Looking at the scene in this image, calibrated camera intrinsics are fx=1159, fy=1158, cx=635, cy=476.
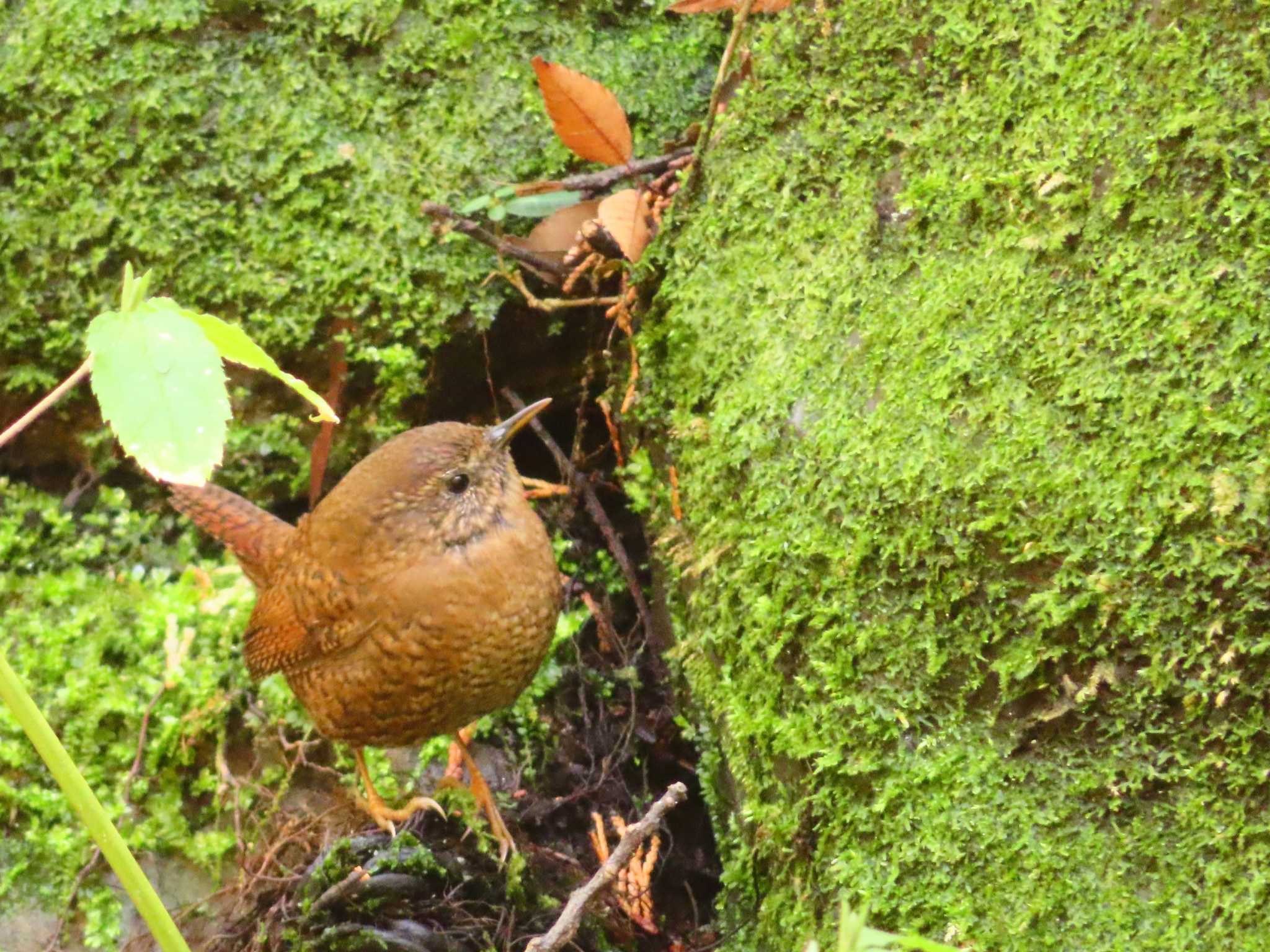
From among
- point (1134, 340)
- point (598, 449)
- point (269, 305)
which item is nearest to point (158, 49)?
point (269, 305)

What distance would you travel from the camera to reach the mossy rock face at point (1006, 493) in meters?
1.61

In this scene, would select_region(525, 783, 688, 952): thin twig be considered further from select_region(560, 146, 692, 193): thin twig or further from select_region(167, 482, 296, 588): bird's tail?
select_region(560, 146, 692, 193): thin twig

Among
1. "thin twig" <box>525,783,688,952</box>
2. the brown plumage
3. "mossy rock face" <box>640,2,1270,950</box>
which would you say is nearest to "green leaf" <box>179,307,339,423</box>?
"thin twig" <box>525,783,688,952</box>

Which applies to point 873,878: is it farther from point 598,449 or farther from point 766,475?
point 598,449

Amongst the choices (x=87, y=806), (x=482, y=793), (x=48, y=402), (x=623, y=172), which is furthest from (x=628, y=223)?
(x=87, y=806)

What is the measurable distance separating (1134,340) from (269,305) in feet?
7.66

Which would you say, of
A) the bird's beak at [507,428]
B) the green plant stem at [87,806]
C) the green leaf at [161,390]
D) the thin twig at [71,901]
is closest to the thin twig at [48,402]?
the green leaf at [161,390]

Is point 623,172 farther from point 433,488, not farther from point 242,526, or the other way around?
point 242,526

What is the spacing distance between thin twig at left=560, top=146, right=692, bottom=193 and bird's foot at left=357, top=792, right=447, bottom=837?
1.54m

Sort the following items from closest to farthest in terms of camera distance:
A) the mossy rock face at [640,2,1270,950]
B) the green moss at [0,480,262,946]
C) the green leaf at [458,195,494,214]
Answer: the mossy rock face at [640,2,1270,950]
the green moss at [0,480,262,946]
the green leaf at [458,195,494,214]

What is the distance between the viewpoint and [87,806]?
3.33ft

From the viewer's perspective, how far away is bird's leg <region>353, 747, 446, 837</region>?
260 cm

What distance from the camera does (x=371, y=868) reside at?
2320mm

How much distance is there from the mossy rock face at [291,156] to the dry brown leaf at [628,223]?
1.34ft
